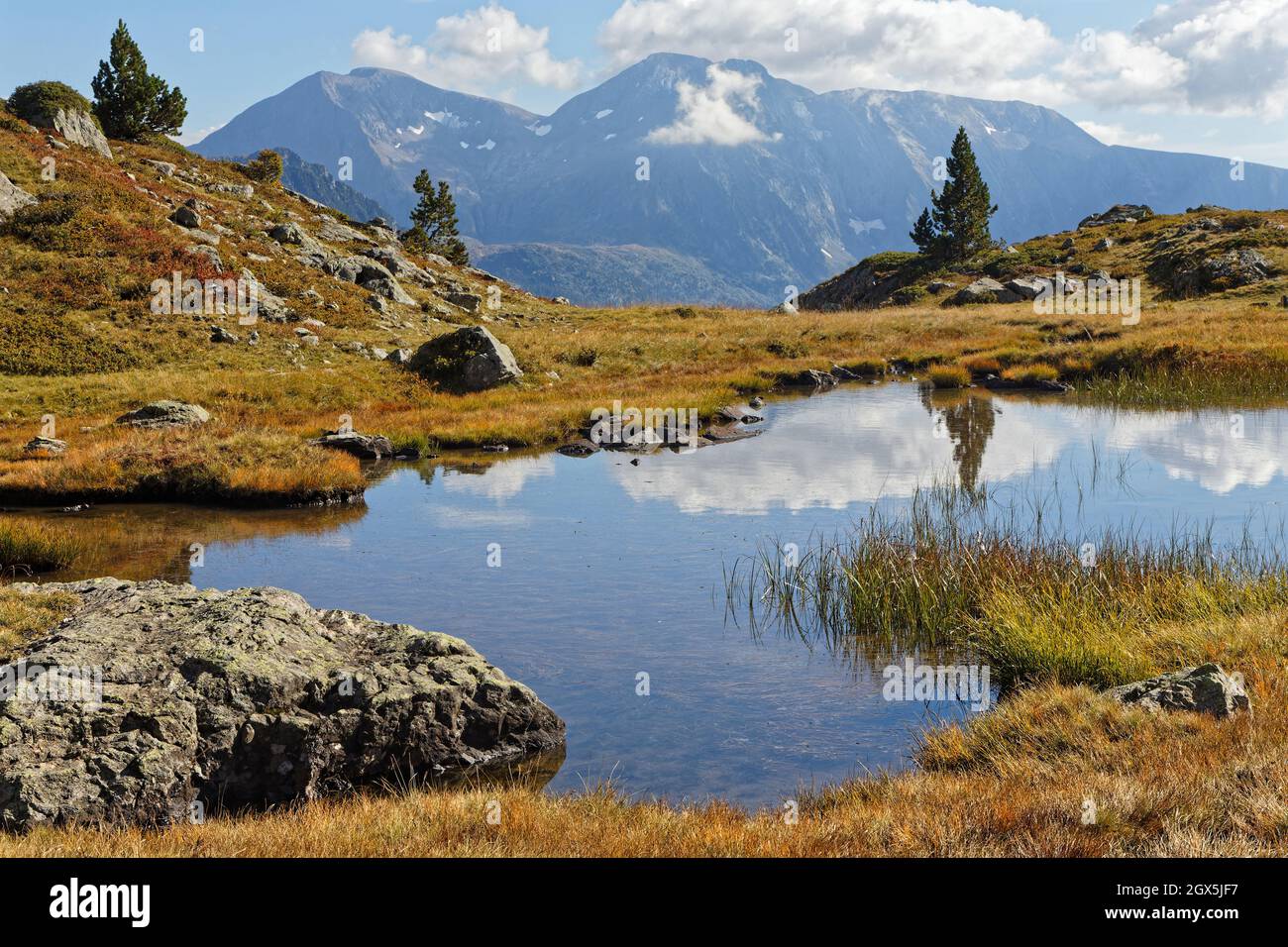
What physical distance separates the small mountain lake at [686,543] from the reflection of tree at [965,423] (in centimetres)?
24

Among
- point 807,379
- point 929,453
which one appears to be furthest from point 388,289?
point 929,453

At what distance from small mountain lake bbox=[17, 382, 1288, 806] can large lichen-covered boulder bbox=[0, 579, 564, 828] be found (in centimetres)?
145

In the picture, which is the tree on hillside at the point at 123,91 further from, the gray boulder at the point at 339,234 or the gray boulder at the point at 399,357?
the gray boulder at the point at 399,357

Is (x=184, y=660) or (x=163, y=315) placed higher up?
(x=163, y=315)

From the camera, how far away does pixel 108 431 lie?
32.2 meters

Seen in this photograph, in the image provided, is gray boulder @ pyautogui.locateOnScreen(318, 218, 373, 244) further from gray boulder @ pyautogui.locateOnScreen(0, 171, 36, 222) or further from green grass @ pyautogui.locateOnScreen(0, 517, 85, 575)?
green grass @ pyautogui.locateOnScreen(0, 517, 85, 575)

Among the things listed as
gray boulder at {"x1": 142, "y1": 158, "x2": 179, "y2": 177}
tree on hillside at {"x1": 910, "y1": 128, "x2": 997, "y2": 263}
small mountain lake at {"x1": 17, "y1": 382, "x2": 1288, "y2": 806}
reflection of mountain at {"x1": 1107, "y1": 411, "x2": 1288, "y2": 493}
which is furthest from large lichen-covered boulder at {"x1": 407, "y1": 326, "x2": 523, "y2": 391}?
tree on hillside at {"x1": 910, "y1": 128, "x2": 997, "y2": 263}

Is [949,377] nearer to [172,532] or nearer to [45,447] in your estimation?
[172,532]

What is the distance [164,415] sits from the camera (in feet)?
110

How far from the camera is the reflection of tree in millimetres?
27377

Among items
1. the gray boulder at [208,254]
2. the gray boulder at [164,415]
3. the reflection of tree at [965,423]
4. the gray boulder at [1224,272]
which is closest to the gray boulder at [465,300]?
the gray boulder at [208,254]
